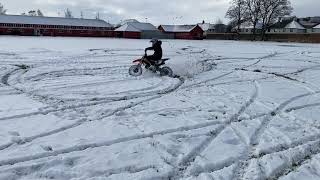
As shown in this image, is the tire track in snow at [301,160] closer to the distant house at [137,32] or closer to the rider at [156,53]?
the rider at [156,53]

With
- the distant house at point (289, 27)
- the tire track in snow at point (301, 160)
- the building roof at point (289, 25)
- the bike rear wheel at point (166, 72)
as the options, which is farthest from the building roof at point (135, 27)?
the tire track in snow at point (301, 160)

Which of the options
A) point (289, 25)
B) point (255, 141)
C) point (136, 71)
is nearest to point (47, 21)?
point (289, 25)

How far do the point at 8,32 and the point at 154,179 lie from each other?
75829 mm

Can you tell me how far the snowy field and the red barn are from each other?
6608cm

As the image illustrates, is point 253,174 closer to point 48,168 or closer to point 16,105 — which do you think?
point 48,168

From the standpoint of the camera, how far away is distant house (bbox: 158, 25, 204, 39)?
87.9m

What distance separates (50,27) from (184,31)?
2840 centimetres

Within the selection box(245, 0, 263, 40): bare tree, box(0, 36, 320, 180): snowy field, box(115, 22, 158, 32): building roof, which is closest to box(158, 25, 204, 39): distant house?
box(115, 22, 158, 32): building roof

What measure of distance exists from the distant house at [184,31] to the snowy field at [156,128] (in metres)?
Answer: 73.0

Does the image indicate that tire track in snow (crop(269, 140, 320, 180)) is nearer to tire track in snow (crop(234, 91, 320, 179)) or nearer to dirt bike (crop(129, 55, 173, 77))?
tire track in snow (crop(234, 91, 320, 179))

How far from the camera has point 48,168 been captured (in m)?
6.31

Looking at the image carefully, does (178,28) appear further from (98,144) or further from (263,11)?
(98,144)

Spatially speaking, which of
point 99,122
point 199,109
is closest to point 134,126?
point 99,122

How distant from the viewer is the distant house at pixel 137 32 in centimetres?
8338
